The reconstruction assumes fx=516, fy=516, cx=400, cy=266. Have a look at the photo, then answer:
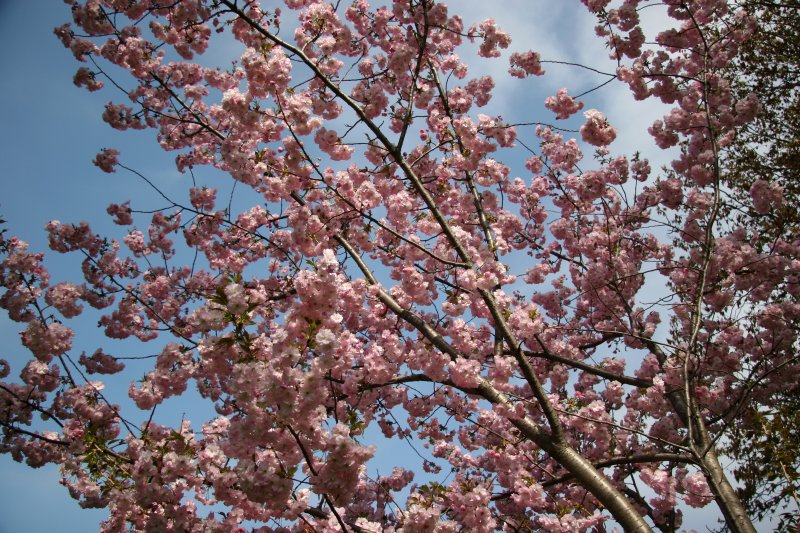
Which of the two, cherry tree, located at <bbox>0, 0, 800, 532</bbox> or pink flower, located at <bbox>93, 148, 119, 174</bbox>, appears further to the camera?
pink flower, located at <bbox>93, 148, 119, 174</bbox>

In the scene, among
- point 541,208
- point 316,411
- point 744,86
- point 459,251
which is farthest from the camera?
point 744,86

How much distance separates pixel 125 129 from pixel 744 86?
12.1m

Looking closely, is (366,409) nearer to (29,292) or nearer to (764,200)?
(29,292)

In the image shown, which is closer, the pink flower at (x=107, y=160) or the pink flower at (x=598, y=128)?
the pink flower at (x=598, y=128)

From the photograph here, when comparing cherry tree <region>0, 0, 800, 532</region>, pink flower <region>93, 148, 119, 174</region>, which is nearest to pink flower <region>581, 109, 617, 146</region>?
cherry tree <region>0, 0, 800, 532</region>

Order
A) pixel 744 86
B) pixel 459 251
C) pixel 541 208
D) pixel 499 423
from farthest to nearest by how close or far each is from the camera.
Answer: pixel 744 86 → pixel 541 208 → pixel 499 423 → pixel 459 251

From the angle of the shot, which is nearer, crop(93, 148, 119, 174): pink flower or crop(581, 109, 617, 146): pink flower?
crop(581, 109, 617, 146): pink flower

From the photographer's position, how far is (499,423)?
256 inches

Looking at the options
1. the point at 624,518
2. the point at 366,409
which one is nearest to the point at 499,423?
the point at 366,409

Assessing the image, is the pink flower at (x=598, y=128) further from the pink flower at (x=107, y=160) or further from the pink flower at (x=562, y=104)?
the pink flower at (x=107, y=160)

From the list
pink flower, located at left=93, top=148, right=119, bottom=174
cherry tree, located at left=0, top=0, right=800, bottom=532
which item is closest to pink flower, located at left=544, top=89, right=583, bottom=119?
cherry tree, located at left=0, top=0, right=800, bottom=532

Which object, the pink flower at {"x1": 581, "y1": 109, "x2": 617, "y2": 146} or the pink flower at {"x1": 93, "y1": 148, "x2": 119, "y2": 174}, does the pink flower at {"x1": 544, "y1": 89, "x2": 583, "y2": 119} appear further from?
the pink flower at {"x1": 93, "y1": 148, "x2": 119, "y2": 174}

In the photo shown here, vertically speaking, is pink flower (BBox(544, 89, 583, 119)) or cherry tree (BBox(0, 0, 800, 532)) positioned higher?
pink flower (BBox(544, 89, 583, 119))

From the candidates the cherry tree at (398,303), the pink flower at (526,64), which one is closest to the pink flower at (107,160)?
the cherry tree at (398,303)
